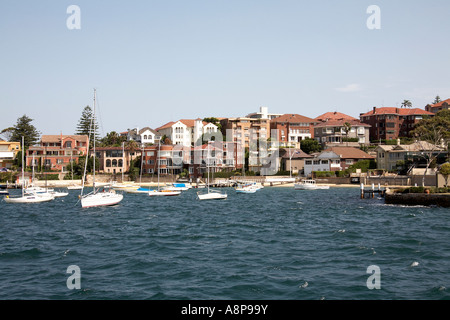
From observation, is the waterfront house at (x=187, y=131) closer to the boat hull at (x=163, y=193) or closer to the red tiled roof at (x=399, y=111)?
the red tiled roof at (x=399, y=111)

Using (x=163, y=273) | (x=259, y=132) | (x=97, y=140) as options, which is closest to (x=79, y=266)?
(x=163, y=273)

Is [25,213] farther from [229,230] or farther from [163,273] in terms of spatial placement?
[163,273]

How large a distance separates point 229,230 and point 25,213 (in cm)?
3317

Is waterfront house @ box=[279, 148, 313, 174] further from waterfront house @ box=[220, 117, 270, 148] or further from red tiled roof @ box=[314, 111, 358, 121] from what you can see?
red tiled roof @ box=[314, 111, 358, 121]

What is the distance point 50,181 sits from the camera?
4877 inches

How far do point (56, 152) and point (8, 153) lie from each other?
730 inches

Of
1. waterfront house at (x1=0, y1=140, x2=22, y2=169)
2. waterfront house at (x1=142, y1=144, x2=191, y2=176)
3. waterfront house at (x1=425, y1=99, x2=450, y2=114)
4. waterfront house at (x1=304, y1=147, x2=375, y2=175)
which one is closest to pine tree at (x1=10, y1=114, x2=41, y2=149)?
waterfront house at (x1=0, y1=140, x2=22, y2=169)

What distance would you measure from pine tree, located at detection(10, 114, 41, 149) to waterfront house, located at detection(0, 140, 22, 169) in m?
19.0

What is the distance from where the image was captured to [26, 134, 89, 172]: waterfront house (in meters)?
133

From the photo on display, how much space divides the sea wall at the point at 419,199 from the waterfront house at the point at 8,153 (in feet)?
387

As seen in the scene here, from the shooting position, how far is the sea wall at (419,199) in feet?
184

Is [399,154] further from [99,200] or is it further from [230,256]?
[230,256]

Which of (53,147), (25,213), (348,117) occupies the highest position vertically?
(348,117)

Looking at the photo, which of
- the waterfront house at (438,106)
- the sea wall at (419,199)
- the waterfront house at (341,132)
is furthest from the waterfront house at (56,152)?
the waterfront house at (438,106)
